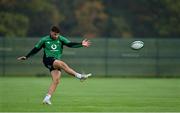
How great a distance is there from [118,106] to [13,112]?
10.6ft

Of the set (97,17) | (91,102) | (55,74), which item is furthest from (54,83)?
(97,17)

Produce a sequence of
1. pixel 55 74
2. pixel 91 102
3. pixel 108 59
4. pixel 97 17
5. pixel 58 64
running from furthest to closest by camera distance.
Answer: pixel 97 17 → pixel 108 59 → pixel 91 102 → pixel 55 74 → pixel 58 64

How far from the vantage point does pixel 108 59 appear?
1913 inches

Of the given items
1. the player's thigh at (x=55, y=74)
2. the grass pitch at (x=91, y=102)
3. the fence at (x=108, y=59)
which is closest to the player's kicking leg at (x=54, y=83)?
the player's thigh at (x=55, y=74)

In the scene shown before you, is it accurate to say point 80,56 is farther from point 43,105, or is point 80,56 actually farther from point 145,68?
point 43,105

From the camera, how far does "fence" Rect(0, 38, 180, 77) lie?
4794cm

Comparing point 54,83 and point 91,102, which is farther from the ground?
point 54,83

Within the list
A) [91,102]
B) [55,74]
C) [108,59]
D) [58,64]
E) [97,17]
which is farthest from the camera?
[97,17]

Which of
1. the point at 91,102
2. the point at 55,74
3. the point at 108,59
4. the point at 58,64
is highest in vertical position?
the point at 108,59

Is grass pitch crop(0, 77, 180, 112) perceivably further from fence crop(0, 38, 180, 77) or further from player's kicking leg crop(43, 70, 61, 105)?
fence crop(0, 38, 180, 77)

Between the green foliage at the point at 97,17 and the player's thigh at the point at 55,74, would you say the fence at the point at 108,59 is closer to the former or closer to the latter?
the player's thigh at the point at 55,74

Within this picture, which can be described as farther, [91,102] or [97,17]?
[97,17]

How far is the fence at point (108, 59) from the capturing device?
4794cm

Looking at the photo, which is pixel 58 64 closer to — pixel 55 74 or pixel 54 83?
pixel 55 74
